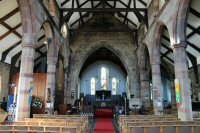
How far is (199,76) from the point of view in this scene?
43.7ft

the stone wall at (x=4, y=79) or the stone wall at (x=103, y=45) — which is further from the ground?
the stone wall at (x=103, y=45)

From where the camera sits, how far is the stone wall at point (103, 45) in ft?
62.0

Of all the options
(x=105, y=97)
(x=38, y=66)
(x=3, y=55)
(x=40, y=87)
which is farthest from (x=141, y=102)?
(x=3, y=55)

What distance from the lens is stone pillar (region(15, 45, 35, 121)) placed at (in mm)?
7918

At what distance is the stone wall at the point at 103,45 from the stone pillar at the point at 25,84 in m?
10.3

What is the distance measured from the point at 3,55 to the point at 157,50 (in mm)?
11103

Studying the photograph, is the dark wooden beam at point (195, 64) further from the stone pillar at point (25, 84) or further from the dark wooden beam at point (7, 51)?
the dark wooden beam at point (7, 51)

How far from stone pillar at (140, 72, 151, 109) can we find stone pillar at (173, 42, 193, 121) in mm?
7864

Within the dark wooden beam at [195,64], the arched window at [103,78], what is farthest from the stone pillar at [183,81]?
the arched window at [103,78]

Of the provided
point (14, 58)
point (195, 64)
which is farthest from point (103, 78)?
point (195, 64)

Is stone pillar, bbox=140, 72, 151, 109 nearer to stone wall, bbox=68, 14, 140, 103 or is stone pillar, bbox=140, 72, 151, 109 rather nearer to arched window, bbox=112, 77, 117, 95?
stone wall, bbox=68, 14, 140, 103

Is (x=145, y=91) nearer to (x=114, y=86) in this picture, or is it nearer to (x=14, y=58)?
(x=114, y=86)

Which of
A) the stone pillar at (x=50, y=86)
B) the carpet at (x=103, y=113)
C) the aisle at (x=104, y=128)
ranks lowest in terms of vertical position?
the carpet at (x=103, y=113)

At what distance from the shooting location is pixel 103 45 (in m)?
19.9
